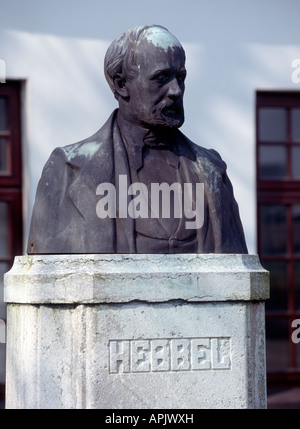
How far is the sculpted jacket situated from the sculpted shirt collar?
3 centimetres

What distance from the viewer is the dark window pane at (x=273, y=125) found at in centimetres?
752

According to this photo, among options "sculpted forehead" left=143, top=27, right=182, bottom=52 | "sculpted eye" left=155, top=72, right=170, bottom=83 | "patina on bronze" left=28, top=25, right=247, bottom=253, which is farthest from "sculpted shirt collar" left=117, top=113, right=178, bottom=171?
"sculpted forehead" left=143, top=27, right=182, bottom=52

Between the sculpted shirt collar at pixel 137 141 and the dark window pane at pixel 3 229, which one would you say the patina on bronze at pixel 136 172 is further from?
the dark window pane at pixel 3 229

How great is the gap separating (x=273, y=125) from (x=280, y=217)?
0.63 m

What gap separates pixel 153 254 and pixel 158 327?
0.28m

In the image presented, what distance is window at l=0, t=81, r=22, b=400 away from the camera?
23.1 feet

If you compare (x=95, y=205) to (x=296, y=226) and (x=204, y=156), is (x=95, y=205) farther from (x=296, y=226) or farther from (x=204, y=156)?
(x=296, y=226)

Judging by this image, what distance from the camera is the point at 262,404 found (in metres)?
4.36

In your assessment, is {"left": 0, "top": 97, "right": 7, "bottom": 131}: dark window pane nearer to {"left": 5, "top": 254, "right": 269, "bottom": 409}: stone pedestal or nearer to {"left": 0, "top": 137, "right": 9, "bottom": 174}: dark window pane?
{"left": 0, "top": 137, "right": 9, "bottom": 174}: dark window pane

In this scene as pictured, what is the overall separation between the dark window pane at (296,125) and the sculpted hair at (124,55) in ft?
10.5

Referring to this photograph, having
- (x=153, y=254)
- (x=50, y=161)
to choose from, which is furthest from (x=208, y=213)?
(x=50, y=161)

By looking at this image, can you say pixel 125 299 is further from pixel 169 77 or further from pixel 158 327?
pixel 169 77

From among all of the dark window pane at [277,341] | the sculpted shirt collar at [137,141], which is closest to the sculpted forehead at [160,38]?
the sculpted shirt collar at [137,141]

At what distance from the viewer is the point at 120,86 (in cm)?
453
